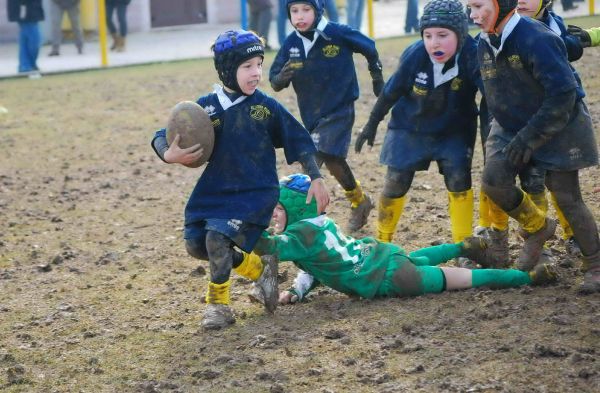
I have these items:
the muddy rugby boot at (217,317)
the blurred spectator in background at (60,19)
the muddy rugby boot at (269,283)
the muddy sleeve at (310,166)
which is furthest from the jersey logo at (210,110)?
the blurred spectator in background at (60,19)

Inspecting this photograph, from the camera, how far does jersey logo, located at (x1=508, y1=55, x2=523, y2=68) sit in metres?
5.94

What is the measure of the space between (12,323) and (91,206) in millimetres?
3230

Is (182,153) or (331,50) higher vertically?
(331,50)

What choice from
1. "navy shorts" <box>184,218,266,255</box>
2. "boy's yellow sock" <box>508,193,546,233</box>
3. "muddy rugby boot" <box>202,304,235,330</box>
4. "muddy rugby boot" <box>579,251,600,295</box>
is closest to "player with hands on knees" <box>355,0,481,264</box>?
"boy's yellow sock" <box>508,193,546,233</box>

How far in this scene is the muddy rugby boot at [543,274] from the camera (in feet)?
20.4

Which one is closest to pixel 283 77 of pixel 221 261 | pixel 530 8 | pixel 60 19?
pixel 530 8

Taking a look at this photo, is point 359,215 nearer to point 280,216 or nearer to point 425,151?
point 425,151

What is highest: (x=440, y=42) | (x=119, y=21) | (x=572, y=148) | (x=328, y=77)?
(x=440, y=42)

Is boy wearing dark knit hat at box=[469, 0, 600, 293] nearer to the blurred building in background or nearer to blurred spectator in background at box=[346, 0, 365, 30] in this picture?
blurred spectator in background at box=[346, 0, 365, 30]

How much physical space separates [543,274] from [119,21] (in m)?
17.3

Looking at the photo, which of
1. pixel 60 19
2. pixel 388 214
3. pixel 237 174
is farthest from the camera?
pixel 60 19

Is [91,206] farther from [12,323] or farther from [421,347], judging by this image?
[421,347]

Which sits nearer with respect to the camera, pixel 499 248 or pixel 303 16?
pixel 499 248

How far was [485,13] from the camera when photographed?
5949mm
